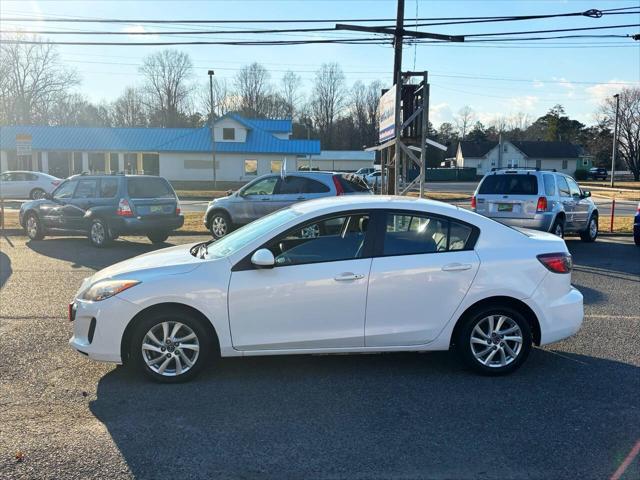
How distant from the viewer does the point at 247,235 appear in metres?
5.22

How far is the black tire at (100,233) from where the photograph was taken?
1272 cm

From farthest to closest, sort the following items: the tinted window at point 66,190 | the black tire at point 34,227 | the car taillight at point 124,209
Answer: the black tire at point 34,227
the tinted window at point 66,190
the car taillight at point 124,209

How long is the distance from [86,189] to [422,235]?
10.4 metres

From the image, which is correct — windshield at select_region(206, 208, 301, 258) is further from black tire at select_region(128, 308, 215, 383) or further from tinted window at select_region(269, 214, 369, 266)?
black tire at select_region(128, 308, 215, 383)

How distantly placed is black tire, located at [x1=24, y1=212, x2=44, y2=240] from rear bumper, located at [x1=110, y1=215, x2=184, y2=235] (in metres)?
2.59

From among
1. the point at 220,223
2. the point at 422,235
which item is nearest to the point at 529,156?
the point at 220,223

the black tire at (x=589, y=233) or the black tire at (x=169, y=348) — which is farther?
the black tire at (x=589, y=233)

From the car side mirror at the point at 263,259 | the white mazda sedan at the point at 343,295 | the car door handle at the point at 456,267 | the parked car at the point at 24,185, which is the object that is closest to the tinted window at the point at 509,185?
the white mazda sedan at the point at 343,295

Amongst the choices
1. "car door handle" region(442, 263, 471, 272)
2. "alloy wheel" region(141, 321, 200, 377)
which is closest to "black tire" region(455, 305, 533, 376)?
"car door handle" region(442, 263, 471, 272)

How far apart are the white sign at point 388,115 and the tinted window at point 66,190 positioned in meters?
7.57

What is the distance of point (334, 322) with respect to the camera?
15.7 feet

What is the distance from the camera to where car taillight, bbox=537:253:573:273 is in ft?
16.6

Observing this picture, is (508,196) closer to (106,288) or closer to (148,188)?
(148,188)

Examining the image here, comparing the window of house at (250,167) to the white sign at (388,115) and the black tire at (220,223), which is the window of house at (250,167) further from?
the black tire at (220,223)
